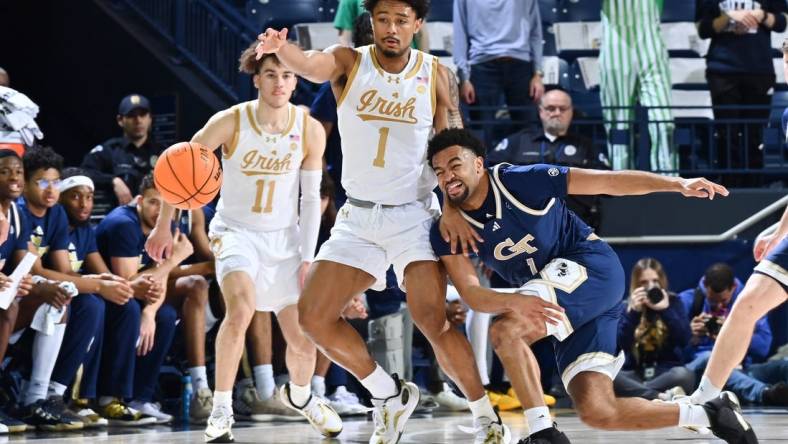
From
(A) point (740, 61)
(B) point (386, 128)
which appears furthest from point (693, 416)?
(A) point (740, 61)

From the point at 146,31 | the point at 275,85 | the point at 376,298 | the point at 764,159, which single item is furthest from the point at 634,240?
the point at 146,31

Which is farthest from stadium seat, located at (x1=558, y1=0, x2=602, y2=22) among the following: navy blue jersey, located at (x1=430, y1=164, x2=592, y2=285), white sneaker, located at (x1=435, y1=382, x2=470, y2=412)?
navy blue jersey, located at (x1=430, y1=164, x2=592, y2=285)

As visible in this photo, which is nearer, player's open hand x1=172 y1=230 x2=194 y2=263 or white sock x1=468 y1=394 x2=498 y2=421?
white sock x1=468 y1=394 x2=498 y2=421

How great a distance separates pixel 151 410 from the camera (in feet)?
26.7

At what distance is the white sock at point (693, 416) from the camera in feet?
18.1

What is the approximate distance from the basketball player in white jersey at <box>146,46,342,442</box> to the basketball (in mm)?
238

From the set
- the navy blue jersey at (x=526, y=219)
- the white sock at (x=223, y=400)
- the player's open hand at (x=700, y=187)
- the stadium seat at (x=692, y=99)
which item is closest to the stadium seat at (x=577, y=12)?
the stadium seat at (x=692, y=99)

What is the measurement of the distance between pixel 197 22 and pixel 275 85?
459 cm

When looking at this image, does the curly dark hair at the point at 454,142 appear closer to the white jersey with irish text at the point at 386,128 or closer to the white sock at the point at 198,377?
the white jersey with irish text at the point at 386,128

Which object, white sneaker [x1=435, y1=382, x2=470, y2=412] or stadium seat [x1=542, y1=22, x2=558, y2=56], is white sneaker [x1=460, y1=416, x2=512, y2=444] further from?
stadium seat [x1=542, y1=22, x2=558, y2=56]

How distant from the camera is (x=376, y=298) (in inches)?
365

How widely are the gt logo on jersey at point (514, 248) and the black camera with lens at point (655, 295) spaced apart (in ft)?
12.4

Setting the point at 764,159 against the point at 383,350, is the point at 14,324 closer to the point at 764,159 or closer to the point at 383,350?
the point at 383,350

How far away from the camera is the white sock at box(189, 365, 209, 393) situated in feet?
27.0
